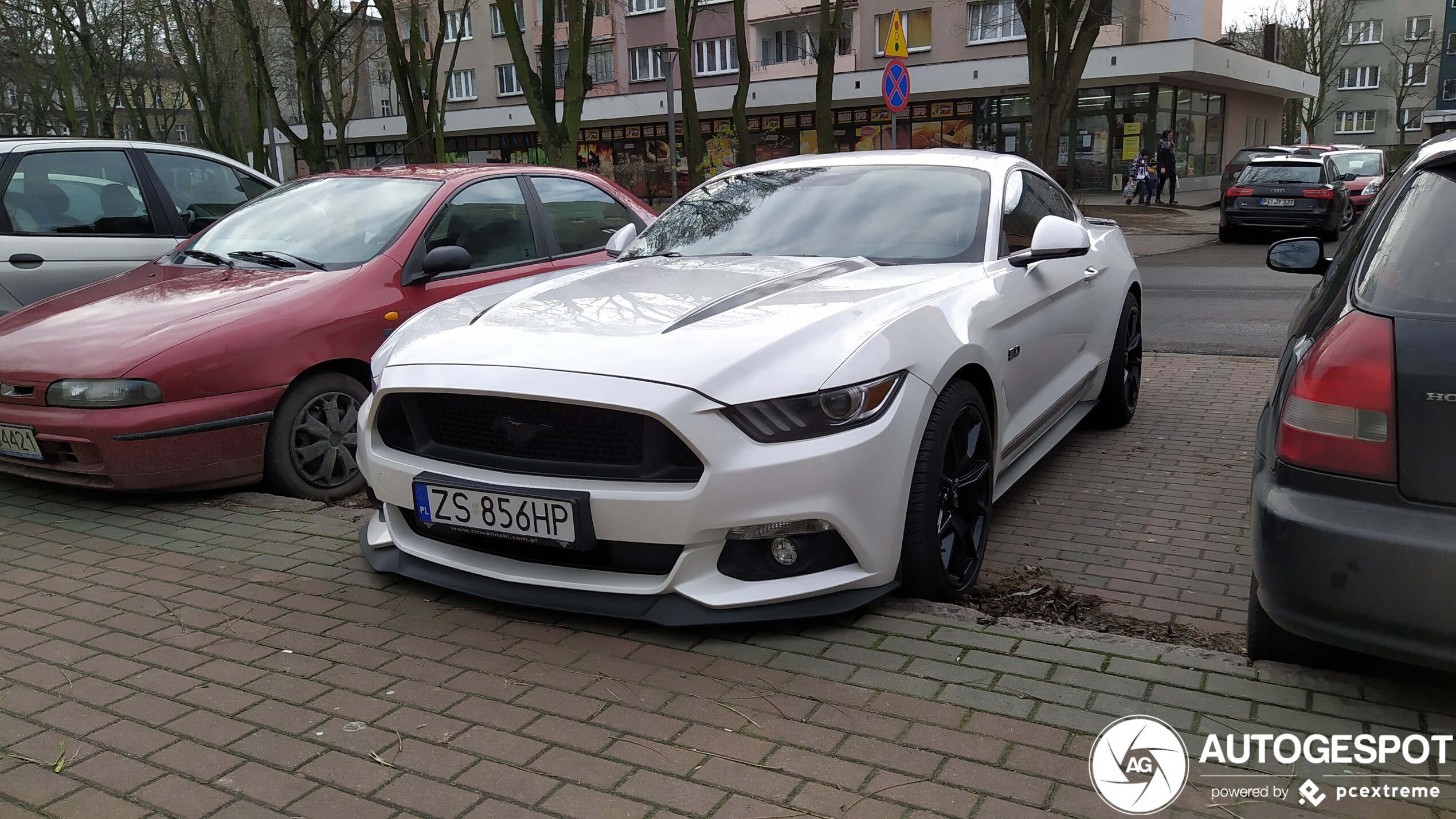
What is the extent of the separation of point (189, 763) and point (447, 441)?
125 centimetres

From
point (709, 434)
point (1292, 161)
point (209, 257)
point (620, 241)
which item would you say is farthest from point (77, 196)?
point (1292, 161)

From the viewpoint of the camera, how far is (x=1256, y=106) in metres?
43.5

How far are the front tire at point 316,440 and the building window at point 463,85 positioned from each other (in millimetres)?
53855

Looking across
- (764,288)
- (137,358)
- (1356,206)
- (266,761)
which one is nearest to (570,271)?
(764,288)

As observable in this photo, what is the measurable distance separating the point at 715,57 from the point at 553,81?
31657 millimetres

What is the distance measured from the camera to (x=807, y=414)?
323 centimetres

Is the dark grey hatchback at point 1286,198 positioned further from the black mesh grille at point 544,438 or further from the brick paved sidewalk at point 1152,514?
the black mesh grille at point 544,438

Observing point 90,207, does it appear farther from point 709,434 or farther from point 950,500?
point 950,500

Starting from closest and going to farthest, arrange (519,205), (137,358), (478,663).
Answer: (478,663) < (137,358) < (519,205)

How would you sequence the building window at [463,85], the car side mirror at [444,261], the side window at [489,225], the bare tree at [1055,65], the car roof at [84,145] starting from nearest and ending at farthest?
the car side mirror at [444,261]
the side window at [489,225]
the car roof at [84,145]
the bare tree at [1055,65]
the building window at [463,85]

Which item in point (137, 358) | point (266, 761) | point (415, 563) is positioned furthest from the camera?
point (137, 358)

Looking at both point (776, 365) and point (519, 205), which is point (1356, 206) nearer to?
point (519, 205)

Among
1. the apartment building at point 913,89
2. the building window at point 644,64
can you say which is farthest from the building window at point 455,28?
the building window at point 644,64

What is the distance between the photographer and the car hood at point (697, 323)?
128 inches
